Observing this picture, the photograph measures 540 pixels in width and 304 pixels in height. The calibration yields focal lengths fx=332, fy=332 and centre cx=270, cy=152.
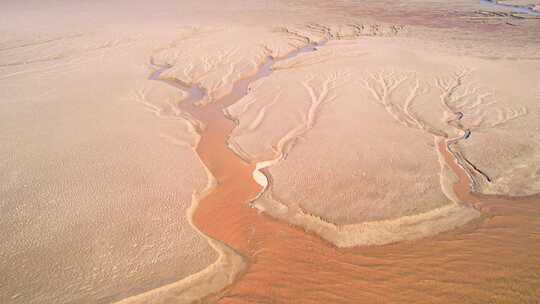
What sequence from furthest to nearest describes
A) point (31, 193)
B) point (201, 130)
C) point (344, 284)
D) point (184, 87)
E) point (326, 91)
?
point (184, 87)
point (326, 91)
point (201, 130)
point (31, 193)
point (344, 284)

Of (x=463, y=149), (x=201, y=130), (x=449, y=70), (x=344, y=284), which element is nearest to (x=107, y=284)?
(x=344, y=284)

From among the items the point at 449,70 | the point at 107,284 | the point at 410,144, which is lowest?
the point at 107,284

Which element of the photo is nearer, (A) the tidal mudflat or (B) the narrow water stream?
(B) the narrow water stream

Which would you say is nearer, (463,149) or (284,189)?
(284,189)

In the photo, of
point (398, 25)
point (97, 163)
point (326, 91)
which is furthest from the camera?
point (398, 25)

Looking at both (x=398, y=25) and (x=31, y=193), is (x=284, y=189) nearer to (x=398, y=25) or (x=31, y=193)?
(x=31, y=193)

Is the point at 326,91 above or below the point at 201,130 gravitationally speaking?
above

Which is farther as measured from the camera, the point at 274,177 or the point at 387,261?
the point at 274,177

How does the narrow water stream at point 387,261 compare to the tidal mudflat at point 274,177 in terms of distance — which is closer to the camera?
the narrow water stream at point 387,261
